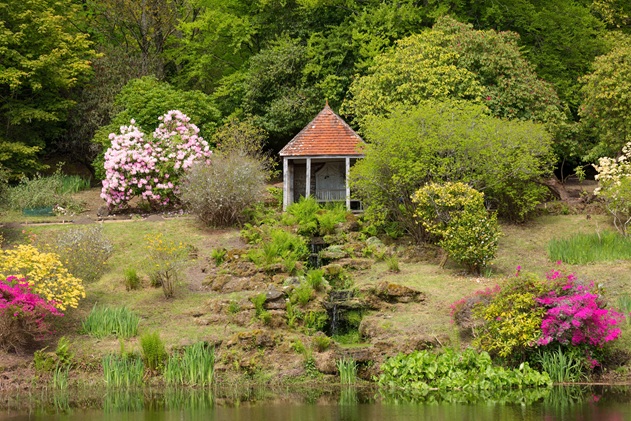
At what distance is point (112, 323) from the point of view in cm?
1964

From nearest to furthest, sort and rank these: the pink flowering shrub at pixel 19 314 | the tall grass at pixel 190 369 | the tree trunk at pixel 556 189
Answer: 1. the tall grass at pixel 190 369
2. the pink flowering shrub at pixel 19 314
3. the tree trunk at pixel 556 189

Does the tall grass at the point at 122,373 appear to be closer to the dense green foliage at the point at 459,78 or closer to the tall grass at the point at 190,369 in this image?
the tall grass at the point at 190,369

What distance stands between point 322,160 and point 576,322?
15111mm

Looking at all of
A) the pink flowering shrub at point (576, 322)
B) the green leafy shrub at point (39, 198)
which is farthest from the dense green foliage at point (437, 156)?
the green leafy shrub at point (39, 198)

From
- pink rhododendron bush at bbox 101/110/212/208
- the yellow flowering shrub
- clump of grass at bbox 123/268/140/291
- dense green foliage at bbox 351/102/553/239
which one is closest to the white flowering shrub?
dense green foliage at bbox 351/102/553/239

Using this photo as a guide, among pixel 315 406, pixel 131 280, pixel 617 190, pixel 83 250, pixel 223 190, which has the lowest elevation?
pixel 315 406

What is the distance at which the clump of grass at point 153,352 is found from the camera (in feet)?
59.1

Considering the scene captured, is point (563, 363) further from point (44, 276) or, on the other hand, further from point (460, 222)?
point (44, 276)

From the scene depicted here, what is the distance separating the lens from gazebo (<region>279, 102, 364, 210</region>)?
29547 mm

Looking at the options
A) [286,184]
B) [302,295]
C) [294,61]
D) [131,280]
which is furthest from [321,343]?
[294,61]

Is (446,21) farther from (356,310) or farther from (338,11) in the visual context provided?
(356,310)

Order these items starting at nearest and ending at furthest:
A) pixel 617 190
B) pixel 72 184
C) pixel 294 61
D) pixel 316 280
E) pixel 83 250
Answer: pixel 316 280, pixel 83 250, pixel 617 190, pixel 72 184, pixel 294 61

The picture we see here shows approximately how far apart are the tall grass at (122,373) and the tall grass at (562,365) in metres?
7.31

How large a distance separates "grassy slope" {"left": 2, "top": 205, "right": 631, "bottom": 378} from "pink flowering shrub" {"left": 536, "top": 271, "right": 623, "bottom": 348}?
2.28 metres
